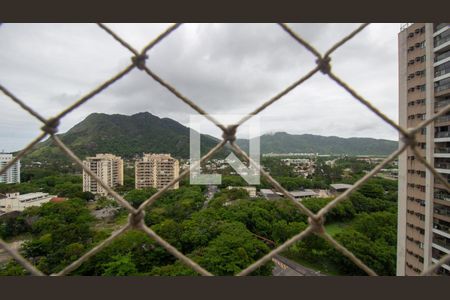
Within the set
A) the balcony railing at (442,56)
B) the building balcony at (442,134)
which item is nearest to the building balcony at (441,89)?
the balcony railing at (442,56)

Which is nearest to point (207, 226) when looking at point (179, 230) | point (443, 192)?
point (179, 230)

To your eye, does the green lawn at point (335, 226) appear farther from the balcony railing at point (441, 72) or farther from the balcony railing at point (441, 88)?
the balcony railing at point (441, 72)

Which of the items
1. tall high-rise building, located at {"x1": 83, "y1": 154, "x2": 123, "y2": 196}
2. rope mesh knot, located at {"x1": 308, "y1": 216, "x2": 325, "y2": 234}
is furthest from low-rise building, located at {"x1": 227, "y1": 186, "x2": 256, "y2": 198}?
rope mesh knot, located at {"x1": 308, "y1": 216, "x2": 325, "y2": 234}

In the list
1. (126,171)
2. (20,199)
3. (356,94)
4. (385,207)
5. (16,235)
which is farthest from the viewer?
(126,171)

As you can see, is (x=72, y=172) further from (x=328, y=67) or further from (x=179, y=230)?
(x=328, y=67)

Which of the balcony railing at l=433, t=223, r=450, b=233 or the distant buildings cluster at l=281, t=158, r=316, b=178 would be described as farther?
the distant buildings cluster at l=281, t=158, r=316, b=178

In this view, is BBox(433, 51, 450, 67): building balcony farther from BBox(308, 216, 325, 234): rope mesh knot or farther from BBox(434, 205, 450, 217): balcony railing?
BBox(308, 216, 325, 234): rope mesh knot

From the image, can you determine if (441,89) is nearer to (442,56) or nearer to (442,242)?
(442,56)
